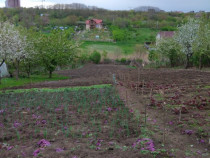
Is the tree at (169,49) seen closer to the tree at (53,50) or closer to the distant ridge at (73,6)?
the tree at (53,50)

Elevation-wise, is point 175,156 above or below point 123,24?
below

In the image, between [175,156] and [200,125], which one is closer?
[175,156]

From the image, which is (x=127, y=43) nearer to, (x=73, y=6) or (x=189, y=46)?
(x=189, y=46)

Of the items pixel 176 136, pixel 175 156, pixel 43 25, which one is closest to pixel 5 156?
pixel 175 156

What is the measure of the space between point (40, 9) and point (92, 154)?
357ft

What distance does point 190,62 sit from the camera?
116 ft

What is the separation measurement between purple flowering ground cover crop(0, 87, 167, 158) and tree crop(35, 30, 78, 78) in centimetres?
1248

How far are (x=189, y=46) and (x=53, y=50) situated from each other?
18.7 metres

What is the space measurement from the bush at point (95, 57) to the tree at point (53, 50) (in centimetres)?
2238

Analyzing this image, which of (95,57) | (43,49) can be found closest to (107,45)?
(95,57)

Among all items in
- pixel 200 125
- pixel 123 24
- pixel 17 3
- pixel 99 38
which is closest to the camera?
pixel 200 125

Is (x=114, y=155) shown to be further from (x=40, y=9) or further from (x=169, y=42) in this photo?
(x=40, y=9)

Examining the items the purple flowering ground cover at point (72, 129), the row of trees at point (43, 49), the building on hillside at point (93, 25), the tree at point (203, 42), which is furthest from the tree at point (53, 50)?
the building on hillside at point (93, 25)

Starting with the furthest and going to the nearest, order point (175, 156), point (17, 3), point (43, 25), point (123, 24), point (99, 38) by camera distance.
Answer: point (17, 3), point (123, 24), point (43, 25), point (99, 38), point (175, 156)
